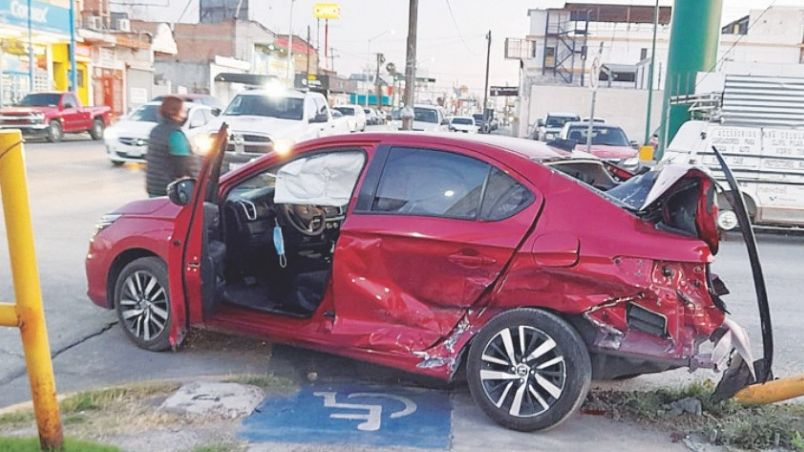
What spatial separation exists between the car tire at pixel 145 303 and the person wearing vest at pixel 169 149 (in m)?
2.05

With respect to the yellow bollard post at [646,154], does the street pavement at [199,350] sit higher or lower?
lower

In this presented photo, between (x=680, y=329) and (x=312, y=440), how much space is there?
2087 millimetres

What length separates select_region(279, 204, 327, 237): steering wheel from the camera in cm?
609

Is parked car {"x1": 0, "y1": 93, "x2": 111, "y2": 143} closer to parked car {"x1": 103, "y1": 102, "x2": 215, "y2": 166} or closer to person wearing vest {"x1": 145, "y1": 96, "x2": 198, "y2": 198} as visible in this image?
parked car {"x1": 103, "y1": 102, "x2": 215, "y2": 166}

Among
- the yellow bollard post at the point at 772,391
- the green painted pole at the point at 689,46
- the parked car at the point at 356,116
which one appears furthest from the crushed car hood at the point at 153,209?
the parked car at the point at 356,116

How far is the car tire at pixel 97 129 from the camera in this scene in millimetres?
28750

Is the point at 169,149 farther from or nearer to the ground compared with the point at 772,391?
farther from the ground

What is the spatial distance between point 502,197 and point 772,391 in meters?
1.86

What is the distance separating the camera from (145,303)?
18.4 feet

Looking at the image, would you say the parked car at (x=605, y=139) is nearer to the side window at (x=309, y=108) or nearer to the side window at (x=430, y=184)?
the side window at (x=309, y=108)

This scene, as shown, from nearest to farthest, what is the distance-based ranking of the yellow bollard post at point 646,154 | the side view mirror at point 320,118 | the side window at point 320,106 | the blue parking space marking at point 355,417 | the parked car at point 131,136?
the blue parking space marking at point 355,417 < the yellow bollard post at point 646,154 < the side view mirror at point 320,118 < the parked car at point 131,136 < the side window at point 320,106

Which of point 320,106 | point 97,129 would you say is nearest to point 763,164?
point 320,106

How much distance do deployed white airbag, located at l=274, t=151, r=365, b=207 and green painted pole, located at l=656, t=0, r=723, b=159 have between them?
48.6 feet

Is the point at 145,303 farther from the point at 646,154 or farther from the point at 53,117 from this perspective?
the point at 53,117
